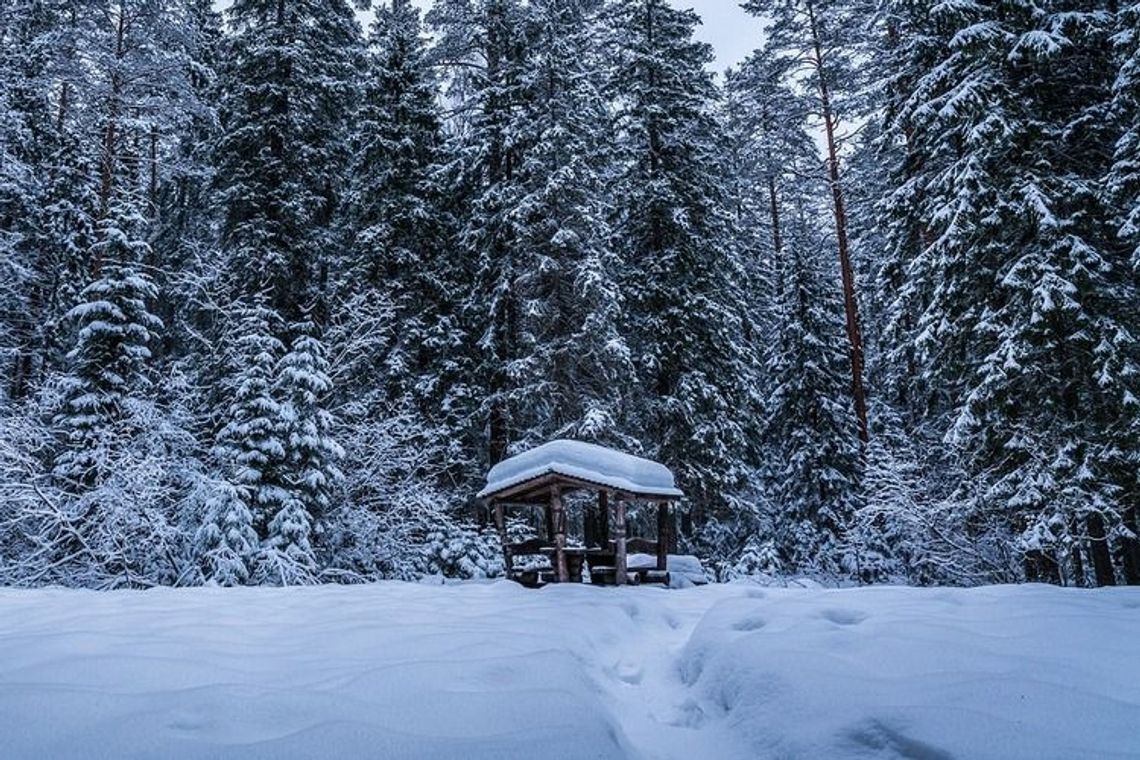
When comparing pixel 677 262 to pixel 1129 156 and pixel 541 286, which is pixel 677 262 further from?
pixel 1129 156

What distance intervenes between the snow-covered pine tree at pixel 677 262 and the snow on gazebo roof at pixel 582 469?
22.8 ft

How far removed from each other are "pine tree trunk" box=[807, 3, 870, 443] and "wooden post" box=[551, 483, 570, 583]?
979cm

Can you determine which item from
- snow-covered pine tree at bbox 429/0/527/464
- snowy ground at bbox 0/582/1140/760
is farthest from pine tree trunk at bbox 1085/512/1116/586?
snow-covered pine tree at bbox 429/0/527/464

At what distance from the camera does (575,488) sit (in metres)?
10.6

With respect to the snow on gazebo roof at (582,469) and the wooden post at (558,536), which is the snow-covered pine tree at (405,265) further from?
the wooden post at (558,536)

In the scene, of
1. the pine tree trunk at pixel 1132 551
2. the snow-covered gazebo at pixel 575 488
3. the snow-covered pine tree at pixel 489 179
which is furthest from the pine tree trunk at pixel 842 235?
the snow-covered pine tree at pixel 489 179

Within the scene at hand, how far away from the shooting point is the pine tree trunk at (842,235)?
16781 mm

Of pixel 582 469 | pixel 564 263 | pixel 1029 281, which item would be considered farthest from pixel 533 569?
pixel 564 263

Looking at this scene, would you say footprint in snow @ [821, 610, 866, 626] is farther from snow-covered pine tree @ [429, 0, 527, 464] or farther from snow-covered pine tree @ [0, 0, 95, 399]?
snow-covered pine tree @ [0, 0, 95, 399]

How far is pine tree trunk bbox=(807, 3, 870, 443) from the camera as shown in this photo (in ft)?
55.1

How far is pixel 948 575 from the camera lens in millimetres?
11422

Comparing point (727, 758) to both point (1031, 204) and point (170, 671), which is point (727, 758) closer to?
point (170, 671)

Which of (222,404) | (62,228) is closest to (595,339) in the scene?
(222,404)

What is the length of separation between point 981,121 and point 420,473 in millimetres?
13770
